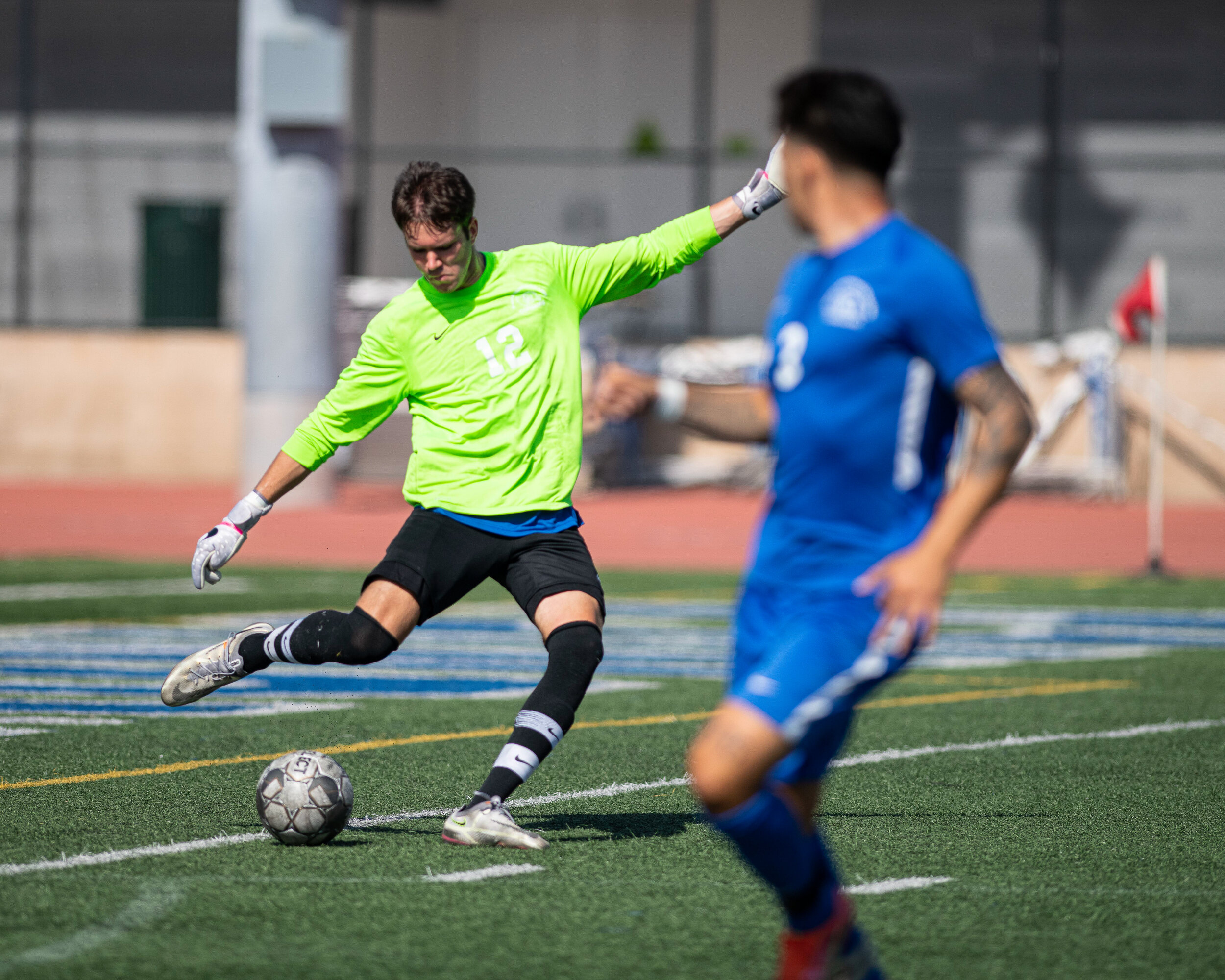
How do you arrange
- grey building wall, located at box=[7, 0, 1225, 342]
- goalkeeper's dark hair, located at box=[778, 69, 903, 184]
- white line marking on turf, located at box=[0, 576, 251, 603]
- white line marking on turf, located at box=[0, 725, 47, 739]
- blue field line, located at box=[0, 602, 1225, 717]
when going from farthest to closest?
1. grey building wall, located at box=[7, 0, 1225, 342]
2. white line marking on turf, located at box=[0, 576, 251, 603]
3. blue field line, located at box=[0, 602, 1225, 717]
4. white line marking on turf, located at box=[0, 725, 47, 739]
5. goalkeeper's dark hair, located at box=[778, 69, 903, 184]

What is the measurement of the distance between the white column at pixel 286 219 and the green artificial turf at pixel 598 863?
16271 mm

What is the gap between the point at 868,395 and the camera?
157 inches

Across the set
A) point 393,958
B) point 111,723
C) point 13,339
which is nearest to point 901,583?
point 393,958

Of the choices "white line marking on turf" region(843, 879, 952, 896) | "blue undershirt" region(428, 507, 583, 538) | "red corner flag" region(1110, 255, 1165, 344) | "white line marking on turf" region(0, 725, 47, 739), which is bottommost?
"white line marking on turf" region(0, 725, 47, 739)

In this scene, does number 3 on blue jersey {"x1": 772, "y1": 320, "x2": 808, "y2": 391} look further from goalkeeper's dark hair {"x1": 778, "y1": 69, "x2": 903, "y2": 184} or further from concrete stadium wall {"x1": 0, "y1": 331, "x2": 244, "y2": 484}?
concrete stadium wall {"x1": 0, "y1": 331, "x2": 244, "y2": 484}

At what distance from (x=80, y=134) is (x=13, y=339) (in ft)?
14.9

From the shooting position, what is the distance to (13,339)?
31.3 metres

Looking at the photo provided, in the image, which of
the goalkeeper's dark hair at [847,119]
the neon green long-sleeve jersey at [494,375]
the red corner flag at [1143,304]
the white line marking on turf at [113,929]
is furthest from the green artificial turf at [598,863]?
the red corner flag at [1143,304]

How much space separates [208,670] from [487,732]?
247cm

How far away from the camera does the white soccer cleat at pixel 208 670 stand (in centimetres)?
653

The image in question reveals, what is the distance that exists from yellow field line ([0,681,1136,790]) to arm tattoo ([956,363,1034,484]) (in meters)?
4.00

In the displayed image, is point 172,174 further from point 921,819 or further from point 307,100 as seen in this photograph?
point 921,819

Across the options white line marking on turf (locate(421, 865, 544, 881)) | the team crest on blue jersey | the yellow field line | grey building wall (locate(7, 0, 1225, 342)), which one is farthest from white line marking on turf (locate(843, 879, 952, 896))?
grey building wall (locate(7, 0, 1225, 342))

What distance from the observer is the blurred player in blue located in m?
3.88
